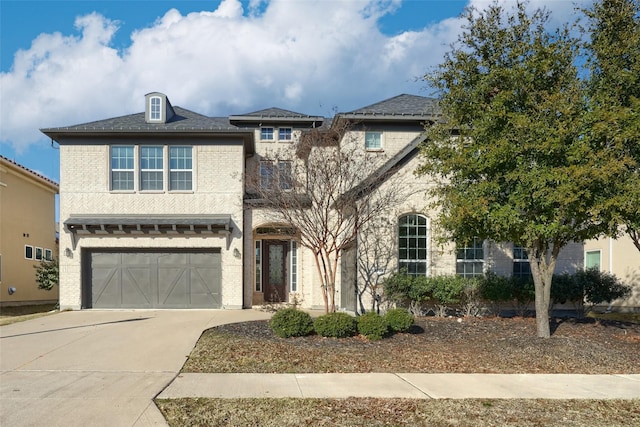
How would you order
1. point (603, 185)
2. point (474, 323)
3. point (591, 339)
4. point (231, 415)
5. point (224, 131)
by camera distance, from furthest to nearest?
point (224, 131), point (474, 323), point (591, 339), point (603, 185), point (231, 415)

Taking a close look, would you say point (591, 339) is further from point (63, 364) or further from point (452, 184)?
point (63, 364)

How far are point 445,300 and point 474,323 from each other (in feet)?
3.83

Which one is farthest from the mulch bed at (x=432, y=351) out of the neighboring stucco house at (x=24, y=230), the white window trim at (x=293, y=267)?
the neighboring stucco house at (x=24, y=230)

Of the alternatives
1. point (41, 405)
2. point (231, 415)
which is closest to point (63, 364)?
point (41, 405)

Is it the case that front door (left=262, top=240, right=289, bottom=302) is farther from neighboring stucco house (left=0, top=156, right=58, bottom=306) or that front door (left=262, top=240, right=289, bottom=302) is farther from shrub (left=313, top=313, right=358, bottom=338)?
neighboring stucco house (left=0, top=156, right=58, bottom=306)

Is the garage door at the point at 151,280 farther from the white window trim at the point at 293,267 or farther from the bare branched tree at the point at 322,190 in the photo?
the bare branched tree at the point at 322,190

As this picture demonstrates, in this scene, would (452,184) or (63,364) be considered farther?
(452,184)

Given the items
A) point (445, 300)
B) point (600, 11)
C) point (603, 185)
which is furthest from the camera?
point (445, 300)

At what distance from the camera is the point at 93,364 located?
9469 millimetres

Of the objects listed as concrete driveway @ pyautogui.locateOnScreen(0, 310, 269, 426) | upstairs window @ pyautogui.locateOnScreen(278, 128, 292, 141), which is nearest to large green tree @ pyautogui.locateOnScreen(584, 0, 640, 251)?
concrete driveway @ pyautogui.locateOnScreen(0, 310, 269, 426)

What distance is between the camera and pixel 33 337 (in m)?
12.2

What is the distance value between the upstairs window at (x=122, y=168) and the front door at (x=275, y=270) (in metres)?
5.69

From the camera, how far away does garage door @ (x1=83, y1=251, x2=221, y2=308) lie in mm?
18094

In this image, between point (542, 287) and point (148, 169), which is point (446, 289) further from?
point (148, 169)
